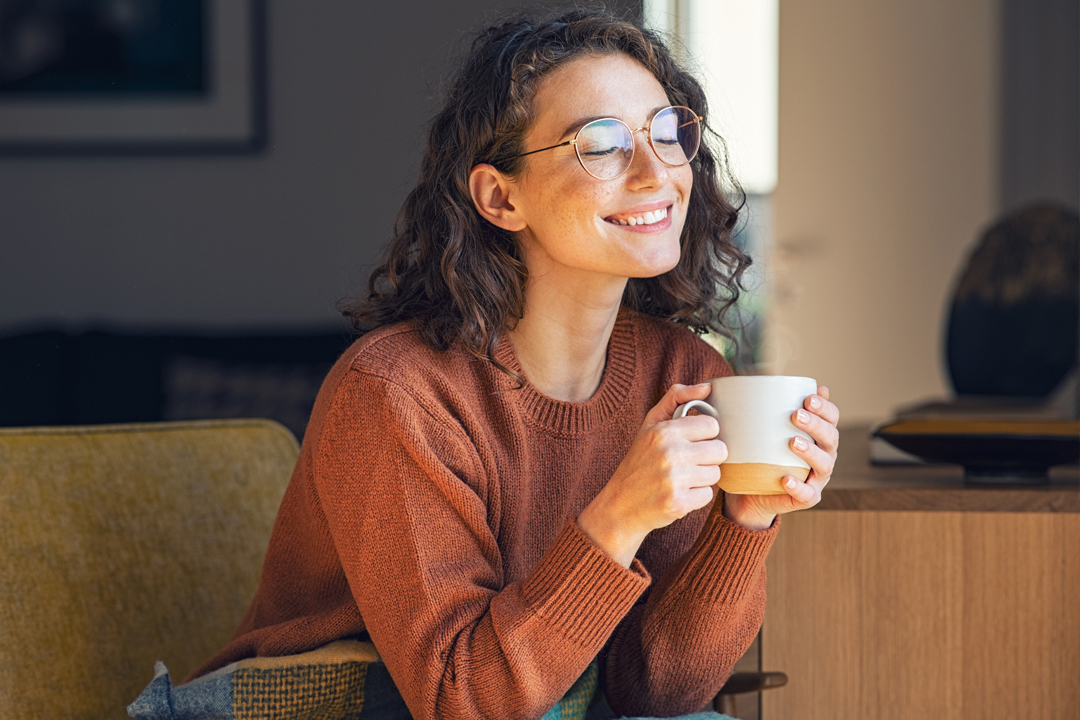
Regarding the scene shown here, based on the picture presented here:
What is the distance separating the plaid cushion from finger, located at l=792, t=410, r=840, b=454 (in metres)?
0.35

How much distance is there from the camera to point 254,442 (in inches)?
53.9

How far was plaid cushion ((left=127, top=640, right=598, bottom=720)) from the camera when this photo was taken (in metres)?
0.94

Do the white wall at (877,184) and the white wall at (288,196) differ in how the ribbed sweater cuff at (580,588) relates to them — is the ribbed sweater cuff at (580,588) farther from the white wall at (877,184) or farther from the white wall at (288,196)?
the white wall at (877,184)

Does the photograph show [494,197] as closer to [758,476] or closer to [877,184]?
[758,476]

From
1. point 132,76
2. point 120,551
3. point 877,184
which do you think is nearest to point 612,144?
point 120,551

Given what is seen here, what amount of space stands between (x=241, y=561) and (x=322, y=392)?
0.40 meters

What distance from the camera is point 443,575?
0.90 meters

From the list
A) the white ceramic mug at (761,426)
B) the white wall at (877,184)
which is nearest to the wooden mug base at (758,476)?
the white ceramic mug at (761,426)

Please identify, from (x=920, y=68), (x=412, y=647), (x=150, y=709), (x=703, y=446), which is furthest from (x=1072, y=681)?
(x=920, y=68)

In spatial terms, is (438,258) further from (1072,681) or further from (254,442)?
(1072,681)

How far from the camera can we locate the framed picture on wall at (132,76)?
2.37m

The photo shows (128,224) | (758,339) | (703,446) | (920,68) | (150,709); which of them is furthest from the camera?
(758,339)

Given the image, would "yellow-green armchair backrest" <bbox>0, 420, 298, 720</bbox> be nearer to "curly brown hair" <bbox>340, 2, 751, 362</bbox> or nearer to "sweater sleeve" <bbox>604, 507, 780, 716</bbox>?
"curly brown hair" <bbox>340, 2, 751, 362</bbox>

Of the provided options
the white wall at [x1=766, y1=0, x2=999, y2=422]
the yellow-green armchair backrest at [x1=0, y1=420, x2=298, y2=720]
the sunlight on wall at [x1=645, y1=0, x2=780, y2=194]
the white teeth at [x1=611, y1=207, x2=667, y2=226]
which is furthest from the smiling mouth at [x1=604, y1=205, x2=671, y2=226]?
the sunlight on wall at [x1=645, y1=0, x2=780, y2=194]
